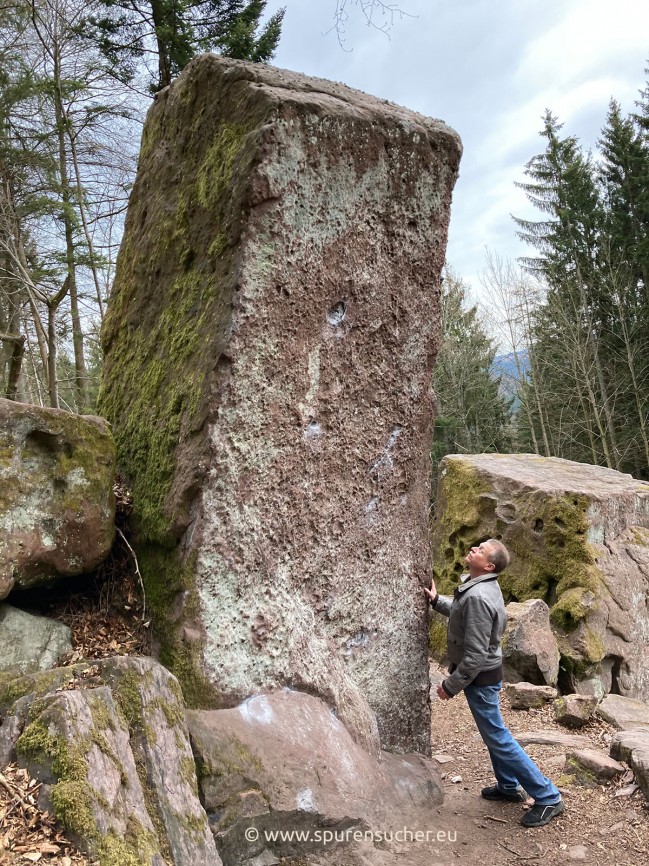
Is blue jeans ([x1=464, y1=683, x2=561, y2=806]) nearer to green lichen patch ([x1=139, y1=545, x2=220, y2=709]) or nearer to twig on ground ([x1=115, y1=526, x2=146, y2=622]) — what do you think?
green lichen patch ([x1=139, y1=545, x2=220, y2=709])

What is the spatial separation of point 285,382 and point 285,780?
184cm

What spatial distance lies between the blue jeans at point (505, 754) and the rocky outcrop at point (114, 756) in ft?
6.17

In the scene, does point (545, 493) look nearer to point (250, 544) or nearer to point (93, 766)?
point (250, 544)

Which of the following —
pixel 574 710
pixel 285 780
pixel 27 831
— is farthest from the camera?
pixel 574 710

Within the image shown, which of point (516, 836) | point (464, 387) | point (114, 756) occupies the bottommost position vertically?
point (516, 836)

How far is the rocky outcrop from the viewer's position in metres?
2.18

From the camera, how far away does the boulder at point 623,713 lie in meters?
5.25

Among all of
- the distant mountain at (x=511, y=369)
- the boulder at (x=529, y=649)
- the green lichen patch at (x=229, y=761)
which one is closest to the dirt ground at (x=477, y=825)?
the green lichen patch at (x=229, y=761)

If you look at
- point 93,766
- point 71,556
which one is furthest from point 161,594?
point 93,766

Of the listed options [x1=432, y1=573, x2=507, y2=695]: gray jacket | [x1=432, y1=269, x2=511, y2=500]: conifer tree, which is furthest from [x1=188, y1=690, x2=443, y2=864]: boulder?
[x1=432, y1=269, x2=511, y2=500]: conifer tree

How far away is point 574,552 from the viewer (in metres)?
6.96

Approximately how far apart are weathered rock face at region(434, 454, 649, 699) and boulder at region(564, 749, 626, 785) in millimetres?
2120

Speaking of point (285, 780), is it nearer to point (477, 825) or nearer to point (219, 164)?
point (477, 825)

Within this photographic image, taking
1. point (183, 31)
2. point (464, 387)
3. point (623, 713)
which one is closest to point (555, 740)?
point (623, 713)
